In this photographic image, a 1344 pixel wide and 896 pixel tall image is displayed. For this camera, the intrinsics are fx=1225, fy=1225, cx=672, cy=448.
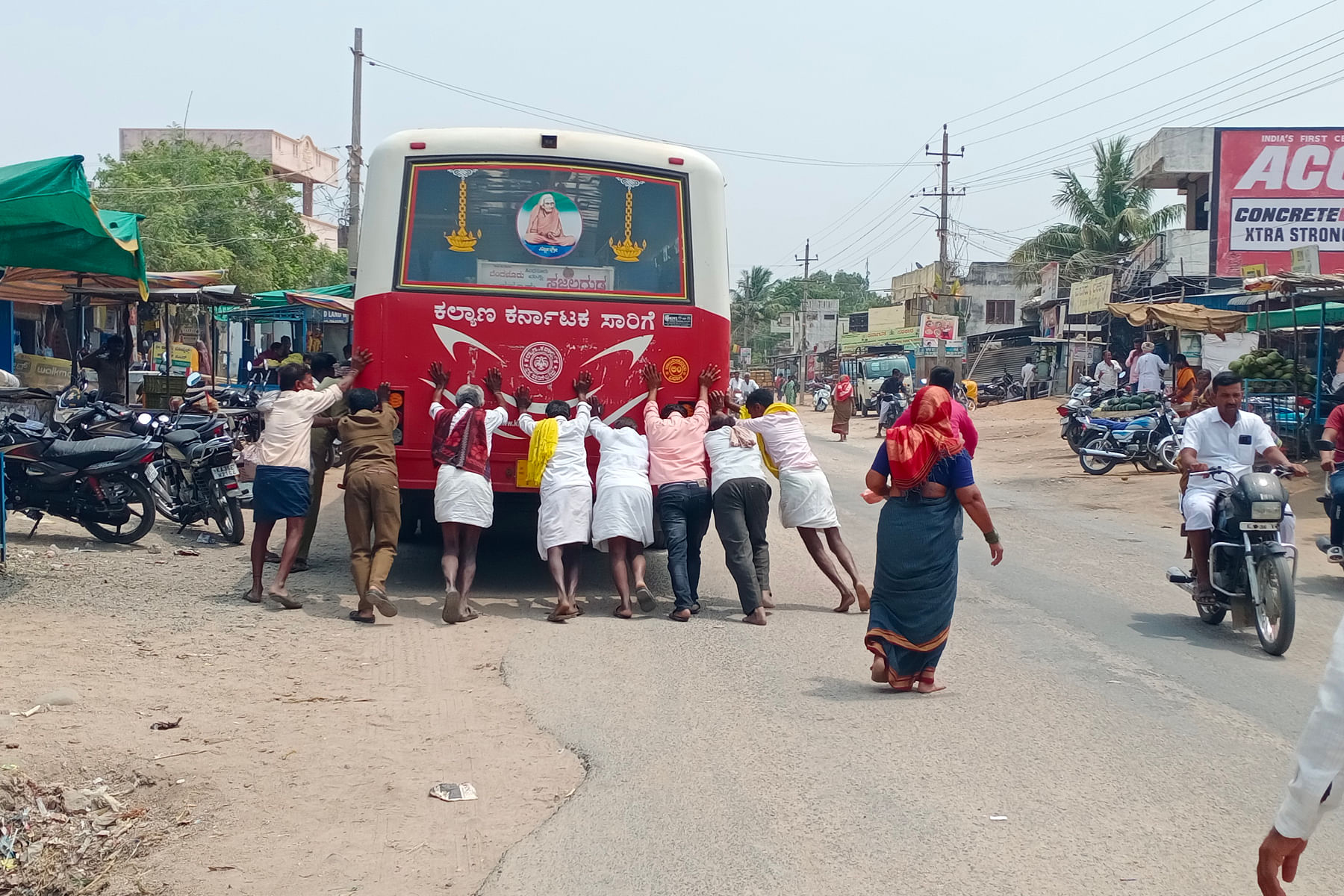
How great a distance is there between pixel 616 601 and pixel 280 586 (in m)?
2.39

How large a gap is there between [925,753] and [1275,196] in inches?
1003

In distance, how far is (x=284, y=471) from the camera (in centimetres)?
837

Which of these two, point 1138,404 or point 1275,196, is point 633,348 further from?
point 1275,196

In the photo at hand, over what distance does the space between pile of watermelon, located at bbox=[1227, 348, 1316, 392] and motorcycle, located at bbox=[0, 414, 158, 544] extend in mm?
14800

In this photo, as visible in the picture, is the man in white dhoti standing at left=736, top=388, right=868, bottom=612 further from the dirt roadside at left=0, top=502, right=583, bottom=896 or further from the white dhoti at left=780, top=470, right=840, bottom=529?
the dirt roadside at left=0, top=502, right=583, bottom=896

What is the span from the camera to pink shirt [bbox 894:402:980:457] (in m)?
6.47

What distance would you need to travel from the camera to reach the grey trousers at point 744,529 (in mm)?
8219

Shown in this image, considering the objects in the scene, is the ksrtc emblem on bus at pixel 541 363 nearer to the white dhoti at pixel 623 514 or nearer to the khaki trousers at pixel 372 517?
the white dhoti at pixel 623 514

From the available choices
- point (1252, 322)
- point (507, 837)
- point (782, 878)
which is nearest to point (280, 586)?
point (507, 837)

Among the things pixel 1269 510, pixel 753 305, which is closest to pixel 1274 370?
pixel 1269 510

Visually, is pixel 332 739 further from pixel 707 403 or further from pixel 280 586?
pixel 707 403

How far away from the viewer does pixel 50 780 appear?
4820 mm

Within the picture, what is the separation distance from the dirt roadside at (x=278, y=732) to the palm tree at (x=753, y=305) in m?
74.6

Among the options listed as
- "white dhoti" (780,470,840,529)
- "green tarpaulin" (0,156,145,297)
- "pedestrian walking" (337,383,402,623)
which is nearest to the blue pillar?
"green tarpaulin" (0,156,145,297)
